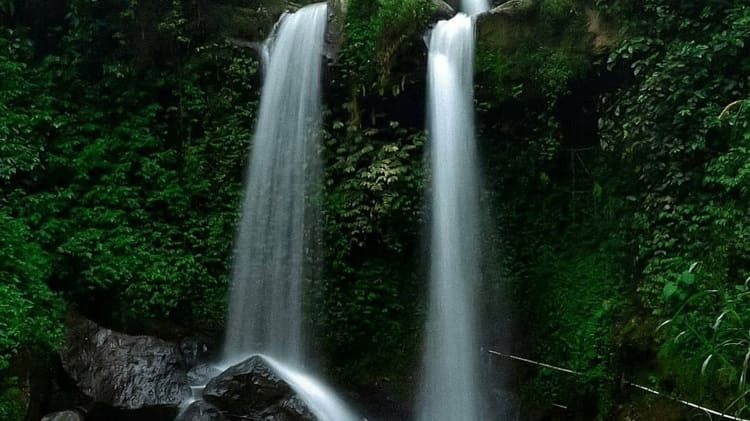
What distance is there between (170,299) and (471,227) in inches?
141

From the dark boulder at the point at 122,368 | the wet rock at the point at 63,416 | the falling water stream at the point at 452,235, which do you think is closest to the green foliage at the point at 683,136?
the falling water stream at the point at 452,235

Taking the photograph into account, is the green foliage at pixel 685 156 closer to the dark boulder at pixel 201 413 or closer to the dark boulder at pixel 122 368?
the dark boulder at pixel 201 413

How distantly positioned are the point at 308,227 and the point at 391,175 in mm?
1233

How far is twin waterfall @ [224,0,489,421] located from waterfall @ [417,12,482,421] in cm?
1

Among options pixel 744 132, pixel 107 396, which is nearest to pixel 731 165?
pixel 744 132

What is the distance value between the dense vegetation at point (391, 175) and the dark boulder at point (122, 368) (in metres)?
0.33

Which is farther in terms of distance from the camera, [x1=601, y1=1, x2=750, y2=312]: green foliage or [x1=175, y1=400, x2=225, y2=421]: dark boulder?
[x1=175, y1=400, x2=225, y2=421]: dark boulder

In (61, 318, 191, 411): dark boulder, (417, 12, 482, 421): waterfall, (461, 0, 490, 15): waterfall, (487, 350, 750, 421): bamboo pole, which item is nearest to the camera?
(487, 350, 750, 421): bamboo pole

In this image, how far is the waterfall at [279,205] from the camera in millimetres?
7148

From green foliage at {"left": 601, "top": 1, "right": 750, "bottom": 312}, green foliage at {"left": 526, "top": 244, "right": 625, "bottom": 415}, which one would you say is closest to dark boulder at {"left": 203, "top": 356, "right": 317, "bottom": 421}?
green foliage at {"left": 526, "top": 244, "right": 625, "bottom": 415}

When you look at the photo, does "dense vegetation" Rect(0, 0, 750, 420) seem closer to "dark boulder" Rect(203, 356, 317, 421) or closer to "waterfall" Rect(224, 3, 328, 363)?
"waterfall" Rect(224, 3, 328, 363)

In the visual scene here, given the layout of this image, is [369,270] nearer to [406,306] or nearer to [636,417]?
[406,306]

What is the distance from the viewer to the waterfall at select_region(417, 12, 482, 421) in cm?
651

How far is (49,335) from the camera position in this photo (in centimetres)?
583
